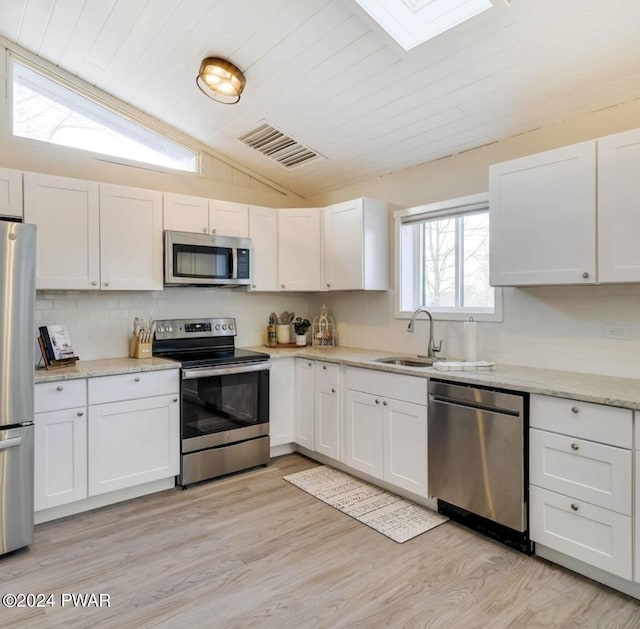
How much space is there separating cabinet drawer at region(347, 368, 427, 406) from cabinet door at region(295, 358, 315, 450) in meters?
0.48

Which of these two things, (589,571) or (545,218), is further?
(545,218)

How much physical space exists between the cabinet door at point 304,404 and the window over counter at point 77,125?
2.07 m

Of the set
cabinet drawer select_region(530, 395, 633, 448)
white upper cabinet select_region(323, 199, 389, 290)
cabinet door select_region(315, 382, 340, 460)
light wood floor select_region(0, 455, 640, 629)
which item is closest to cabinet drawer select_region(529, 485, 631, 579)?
light wood floor select_region(0, 455, 640, 629)

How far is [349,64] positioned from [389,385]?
2054mm

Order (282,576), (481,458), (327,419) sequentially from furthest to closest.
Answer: (327,419)
(481,458)
(282,576)

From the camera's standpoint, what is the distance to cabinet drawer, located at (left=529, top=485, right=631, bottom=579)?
2.00 metres

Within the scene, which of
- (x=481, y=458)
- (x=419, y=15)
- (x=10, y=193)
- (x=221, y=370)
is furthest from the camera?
(x=221, y=370)

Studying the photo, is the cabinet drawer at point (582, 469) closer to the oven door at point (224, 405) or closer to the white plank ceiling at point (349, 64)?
the white plank ceiling at point (349, 64)

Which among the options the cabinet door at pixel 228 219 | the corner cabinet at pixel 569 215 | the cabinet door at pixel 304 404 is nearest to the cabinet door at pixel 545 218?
the corner cabinet at pixel 569 215

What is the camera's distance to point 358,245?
12.2 ft

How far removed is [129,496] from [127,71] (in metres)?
3.00

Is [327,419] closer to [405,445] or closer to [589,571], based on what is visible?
[405,445]

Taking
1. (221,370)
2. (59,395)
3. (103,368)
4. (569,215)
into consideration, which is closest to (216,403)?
(221,370)

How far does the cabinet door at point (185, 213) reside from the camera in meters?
3.48
